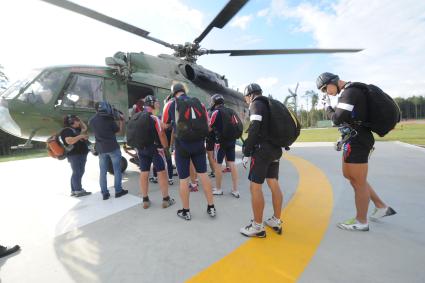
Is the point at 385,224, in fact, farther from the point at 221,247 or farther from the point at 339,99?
the point at 221,247

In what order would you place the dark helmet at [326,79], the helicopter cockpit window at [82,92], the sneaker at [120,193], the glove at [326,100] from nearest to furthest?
the dark helmet at [326,79] → the glove at [326,100] → the sneaker at [120,193] → the helicopter cockpit window at [82,92]

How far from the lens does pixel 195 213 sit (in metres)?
3.44

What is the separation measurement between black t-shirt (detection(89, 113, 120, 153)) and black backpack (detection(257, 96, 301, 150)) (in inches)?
113

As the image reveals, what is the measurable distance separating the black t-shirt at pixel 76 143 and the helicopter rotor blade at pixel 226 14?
14.1 feet

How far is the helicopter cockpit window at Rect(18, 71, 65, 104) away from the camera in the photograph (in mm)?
4695

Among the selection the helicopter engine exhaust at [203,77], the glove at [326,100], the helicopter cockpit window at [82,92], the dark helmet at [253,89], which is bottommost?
the glove at [326,100]

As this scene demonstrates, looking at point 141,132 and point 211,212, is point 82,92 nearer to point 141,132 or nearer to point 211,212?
point 141,132

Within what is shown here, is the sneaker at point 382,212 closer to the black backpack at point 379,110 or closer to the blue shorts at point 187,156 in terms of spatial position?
the black backpack at point 379,110

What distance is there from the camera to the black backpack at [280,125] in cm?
262

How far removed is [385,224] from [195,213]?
244 cm

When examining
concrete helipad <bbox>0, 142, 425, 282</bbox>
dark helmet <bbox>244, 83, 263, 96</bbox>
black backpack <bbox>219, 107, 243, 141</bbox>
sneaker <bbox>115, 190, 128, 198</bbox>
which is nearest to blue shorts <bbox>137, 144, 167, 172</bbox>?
concrete helipad <bbox>0, 142, 425, 282</bbox>

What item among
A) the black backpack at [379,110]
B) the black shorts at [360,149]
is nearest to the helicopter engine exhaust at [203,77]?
the black backpack at [379,110]

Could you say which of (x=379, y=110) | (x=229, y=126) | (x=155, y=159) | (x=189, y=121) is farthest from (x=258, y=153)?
(x=155, y=159)

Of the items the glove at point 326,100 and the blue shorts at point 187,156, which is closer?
the glove at point 326,100
